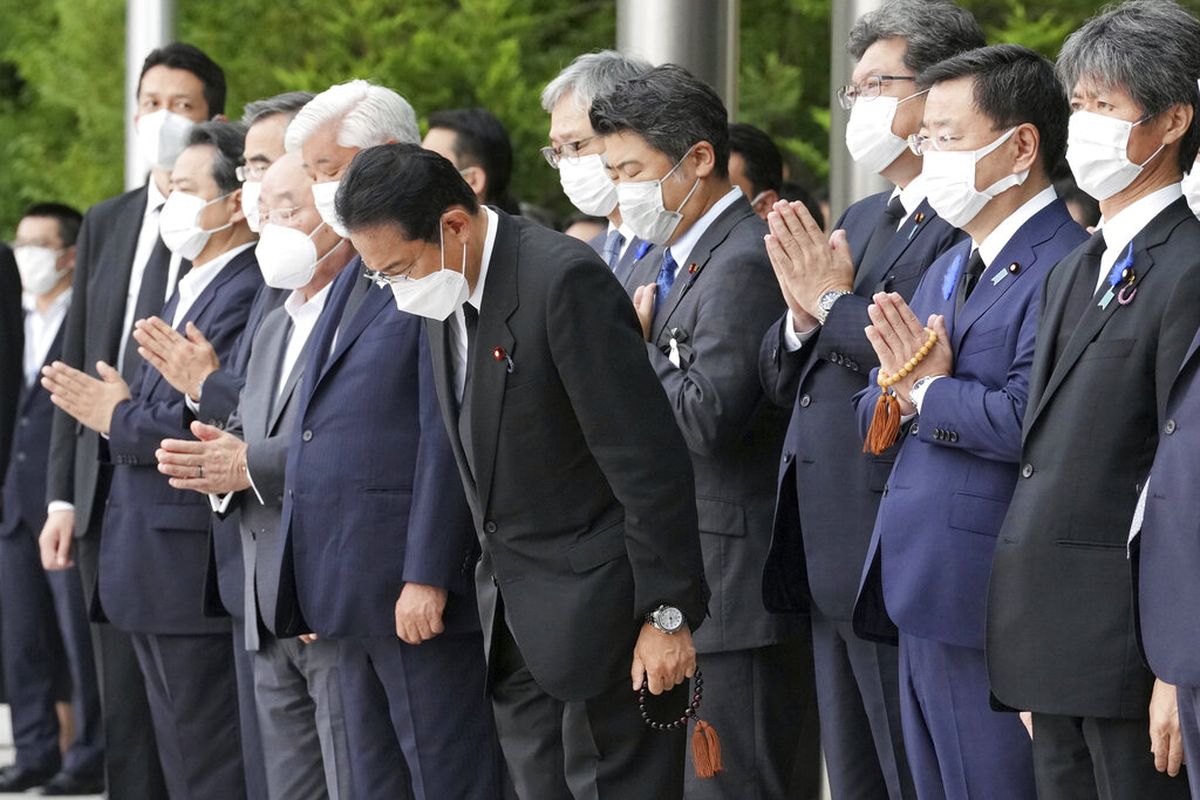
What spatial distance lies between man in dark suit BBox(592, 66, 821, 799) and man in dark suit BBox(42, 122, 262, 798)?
1229 mm

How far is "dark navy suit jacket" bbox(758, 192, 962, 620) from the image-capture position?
4.07m

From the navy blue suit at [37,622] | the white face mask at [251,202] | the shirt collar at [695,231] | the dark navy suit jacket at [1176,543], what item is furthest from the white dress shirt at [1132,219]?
the navy blue suit at [37,622]

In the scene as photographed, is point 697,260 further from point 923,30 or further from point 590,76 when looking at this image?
point 590,76

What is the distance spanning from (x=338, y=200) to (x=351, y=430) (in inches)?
27.9

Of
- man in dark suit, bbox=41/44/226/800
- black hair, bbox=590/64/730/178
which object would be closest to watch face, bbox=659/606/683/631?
black hair, bbox=590/64/730/178

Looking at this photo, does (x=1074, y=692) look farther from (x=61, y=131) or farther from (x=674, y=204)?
(x=61, y=131)

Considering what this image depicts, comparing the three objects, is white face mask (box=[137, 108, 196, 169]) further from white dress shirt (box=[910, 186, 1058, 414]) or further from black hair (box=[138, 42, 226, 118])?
white dress shirt (box=[910, 186, 1058, 414])

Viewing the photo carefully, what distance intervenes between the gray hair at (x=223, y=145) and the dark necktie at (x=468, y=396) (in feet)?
5.46

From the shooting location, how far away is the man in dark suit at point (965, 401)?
361 cm

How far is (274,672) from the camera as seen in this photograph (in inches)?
183

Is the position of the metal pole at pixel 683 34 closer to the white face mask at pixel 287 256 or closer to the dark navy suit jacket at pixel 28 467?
the white face mask at pixel 287 256

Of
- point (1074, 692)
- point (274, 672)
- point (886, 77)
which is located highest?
point (886, 77)

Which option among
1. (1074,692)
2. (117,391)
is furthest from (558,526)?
(117,391)

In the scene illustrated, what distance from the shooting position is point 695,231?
4621mm
